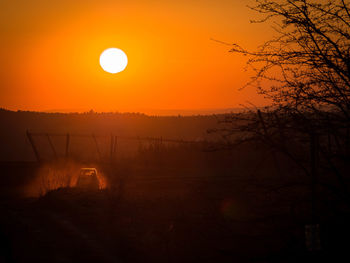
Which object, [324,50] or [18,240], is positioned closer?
[324,50]

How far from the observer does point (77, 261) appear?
31.0ft

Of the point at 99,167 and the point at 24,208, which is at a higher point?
the point at 99,167

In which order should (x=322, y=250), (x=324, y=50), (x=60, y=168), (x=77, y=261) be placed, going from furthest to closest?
1. (x=60, y=168)
2. (x=77, y=261)
3. (x=322, y=250)
4. (x=324, y=50)

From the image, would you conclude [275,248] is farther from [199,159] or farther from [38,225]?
[199,159]

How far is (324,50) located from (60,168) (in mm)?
23377

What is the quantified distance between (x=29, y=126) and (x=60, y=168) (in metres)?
66.9

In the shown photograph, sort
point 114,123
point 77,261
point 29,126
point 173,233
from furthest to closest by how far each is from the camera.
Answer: point 114,123 < point 29,126 < point 173,233 < point 77,261

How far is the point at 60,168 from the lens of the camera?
96.6 feet

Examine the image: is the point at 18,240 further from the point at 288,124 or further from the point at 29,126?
the point at 29,126

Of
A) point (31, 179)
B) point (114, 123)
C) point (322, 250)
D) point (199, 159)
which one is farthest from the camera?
point (114, 123)

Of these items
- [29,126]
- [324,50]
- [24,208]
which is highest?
[29,126]

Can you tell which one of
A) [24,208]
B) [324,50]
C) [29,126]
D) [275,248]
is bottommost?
[275,248]

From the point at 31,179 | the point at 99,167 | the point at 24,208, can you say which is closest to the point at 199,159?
the point at 99,167

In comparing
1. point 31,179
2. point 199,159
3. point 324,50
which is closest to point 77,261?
point 324,50
